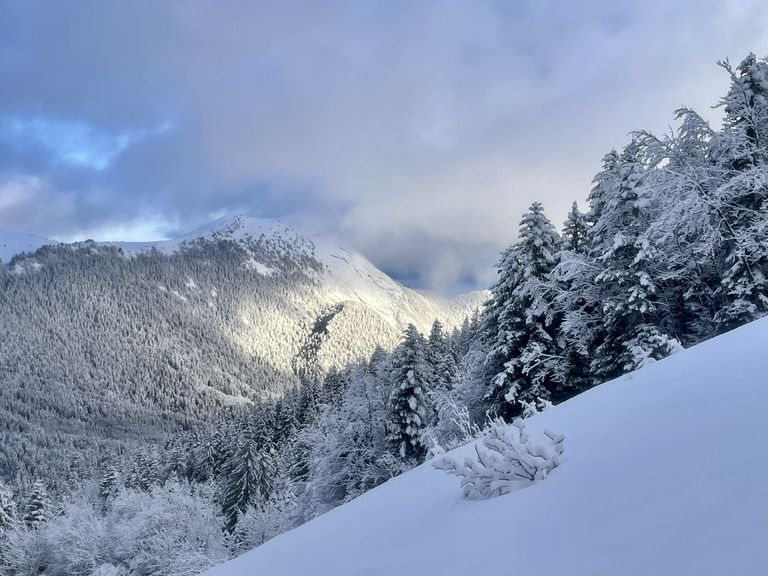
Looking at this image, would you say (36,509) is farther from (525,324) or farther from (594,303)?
(594,303)

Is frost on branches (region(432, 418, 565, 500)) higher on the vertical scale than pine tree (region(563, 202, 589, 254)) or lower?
lower

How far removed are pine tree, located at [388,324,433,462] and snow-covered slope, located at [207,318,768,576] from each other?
15.9 meters

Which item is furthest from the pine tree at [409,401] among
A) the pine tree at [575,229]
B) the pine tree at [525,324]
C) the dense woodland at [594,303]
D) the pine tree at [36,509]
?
the pine tree at [36,509]

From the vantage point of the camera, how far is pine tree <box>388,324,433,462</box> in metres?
19.2

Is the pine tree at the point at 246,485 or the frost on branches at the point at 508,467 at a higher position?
the frost on branches at the point at 508,467

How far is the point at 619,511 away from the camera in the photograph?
6.26 ft

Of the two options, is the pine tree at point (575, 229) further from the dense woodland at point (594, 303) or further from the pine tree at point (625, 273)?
the pine tree at point (625, 273)

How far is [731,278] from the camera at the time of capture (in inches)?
423

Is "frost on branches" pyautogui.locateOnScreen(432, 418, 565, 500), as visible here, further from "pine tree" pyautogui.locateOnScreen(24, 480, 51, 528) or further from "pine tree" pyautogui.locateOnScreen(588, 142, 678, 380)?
"pine tree" pyautogui.locateOnScreen(24, 480, 51, 528)

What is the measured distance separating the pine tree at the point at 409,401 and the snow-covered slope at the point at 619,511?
1593 cm

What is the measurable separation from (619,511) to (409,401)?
18160 mm

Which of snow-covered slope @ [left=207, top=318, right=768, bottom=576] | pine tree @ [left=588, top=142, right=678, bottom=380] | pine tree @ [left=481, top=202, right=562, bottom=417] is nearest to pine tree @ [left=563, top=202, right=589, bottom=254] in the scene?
pine tree @ [left=481, top=202, right=562, bottom=417]

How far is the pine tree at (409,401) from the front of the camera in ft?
63.1

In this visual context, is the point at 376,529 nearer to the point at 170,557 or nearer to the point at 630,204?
the point at 630,204
